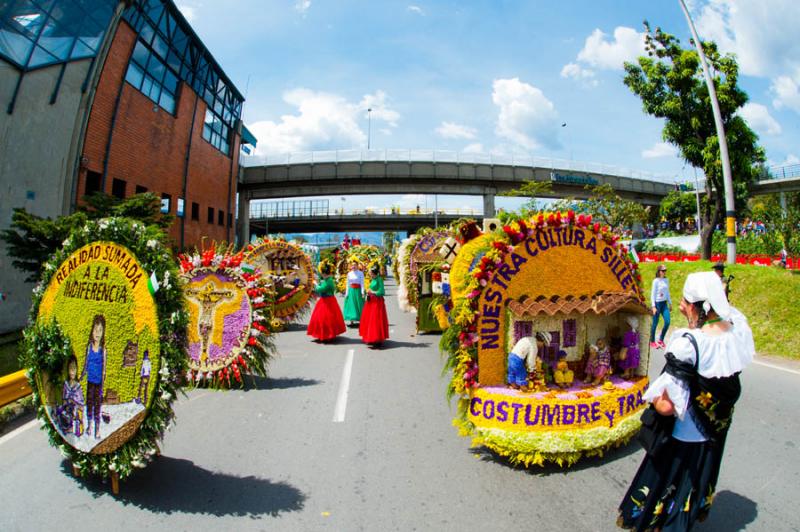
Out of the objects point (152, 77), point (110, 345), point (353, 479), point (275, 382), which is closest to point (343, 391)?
point (275, 382)

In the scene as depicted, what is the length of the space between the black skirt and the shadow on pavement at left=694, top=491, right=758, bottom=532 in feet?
1.38

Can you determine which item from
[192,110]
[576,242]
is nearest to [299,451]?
[576,242]

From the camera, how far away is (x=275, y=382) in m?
7.18

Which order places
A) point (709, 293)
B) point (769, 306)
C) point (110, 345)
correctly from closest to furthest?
point (709, 293), point (110, 345), point (769, 306)

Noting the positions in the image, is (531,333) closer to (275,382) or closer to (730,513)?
(730,513)

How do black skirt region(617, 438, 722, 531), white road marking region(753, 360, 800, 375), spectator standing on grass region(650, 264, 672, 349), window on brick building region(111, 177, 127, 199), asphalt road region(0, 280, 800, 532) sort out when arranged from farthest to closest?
window on brick building region(111, 177, 127, 199), spectator standing on grass region(650, 264, 672, 349), white road marking region(753, 360, 800, 375), asphalt road region(0, 280, 800, 532), black skirt region(617, 438, 722, 531)

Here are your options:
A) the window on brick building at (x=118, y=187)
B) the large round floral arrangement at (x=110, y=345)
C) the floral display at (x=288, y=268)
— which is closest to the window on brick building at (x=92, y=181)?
the window on brick building at (x=118, y=187)

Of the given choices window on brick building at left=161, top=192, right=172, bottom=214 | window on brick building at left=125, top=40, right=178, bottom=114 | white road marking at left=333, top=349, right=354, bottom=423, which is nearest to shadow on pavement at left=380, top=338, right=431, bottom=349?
white road marking at left=333, top=349, right=354, bottom=423

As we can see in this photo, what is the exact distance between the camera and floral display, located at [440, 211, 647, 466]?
401cm

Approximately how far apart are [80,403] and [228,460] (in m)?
1.40

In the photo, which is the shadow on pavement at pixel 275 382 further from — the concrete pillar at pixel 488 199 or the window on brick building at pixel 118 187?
the concrete pillar at pixel 488 199

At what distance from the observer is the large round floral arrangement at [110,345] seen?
3441mm

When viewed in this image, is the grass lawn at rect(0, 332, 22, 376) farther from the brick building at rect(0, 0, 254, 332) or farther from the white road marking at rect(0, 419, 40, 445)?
the white road marking at rect(0, 419, 40, 445)

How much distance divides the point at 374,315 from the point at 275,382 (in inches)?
131
